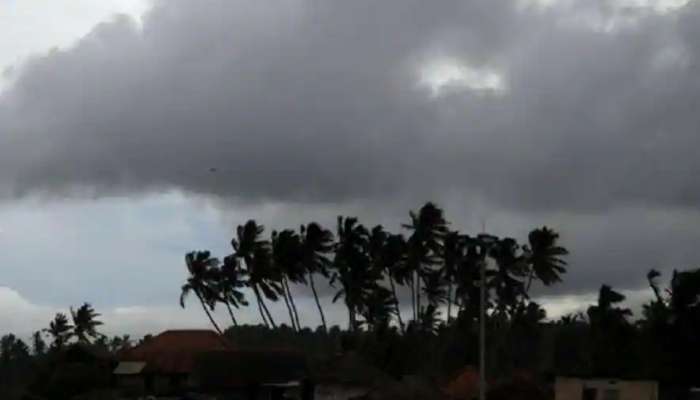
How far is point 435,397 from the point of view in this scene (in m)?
58.7

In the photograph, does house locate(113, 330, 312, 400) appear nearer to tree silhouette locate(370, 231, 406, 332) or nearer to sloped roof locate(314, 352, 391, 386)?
sloped roof locate(314, 352, 391, 386)

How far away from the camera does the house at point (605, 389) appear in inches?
2205

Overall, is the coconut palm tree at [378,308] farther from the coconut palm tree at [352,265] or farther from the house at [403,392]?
the house at [403,392]

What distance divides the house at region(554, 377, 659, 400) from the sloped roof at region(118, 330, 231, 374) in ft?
→ 85.9

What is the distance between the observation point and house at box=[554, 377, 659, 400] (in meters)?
56.0

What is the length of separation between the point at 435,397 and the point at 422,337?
3238 centimetres

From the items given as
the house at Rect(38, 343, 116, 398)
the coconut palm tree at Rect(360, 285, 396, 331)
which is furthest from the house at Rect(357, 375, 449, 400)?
the coconut palm tree at Rect(360, 285, 396, 331)

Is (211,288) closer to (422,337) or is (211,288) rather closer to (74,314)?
(422,337)

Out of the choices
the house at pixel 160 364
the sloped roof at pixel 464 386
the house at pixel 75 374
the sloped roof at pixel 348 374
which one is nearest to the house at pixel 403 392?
the sloped roof at pixel 348 374

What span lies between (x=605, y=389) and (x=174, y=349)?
109 feet

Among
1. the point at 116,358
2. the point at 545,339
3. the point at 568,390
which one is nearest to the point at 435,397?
the point at 568,390

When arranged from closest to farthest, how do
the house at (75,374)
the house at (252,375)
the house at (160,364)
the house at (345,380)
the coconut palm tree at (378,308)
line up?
the house at (345,380)
the house at (252,375)
the house at (75,374)
the house at (160,364)
the coconut palm tree at (378,308)

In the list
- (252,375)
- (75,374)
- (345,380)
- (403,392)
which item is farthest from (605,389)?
(75,374)

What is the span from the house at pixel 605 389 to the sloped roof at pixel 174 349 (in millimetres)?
26174
